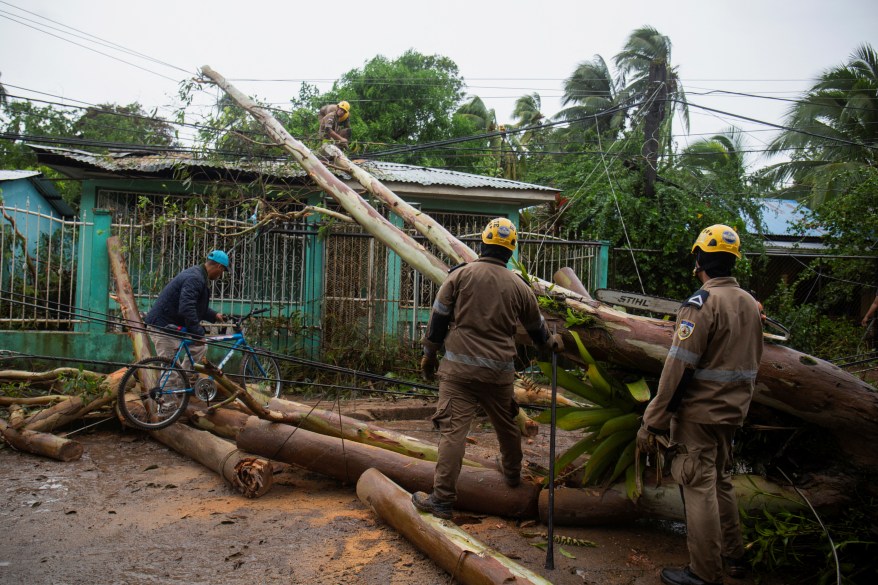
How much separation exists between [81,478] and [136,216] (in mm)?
5769

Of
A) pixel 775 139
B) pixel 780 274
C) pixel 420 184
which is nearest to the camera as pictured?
pixel 420 184

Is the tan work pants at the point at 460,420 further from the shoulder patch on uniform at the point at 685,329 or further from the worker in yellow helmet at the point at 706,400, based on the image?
the shoulder patch on uniform at the point at 685,329

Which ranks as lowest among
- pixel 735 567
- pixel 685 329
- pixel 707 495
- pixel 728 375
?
pixel 735 567

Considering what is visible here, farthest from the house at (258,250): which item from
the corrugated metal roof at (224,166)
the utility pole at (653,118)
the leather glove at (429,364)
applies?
the leather glove at (429,364)

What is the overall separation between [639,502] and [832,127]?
17878mm

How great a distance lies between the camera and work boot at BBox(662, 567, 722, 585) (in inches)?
137

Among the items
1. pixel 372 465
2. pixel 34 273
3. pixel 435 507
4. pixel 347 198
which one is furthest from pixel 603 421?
pixel 34 273

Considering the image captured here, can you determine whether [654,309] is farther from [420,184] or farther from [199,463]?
[420,184]

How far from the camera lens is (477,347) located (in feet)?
14.0

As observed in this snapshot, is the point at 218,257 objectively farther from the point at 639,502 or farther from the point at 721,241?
the point at 721,241

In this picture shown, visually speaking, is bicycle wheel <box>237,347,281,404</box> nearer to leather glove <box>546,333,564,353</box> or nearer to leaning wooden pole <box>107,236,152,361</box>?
leaning wooden pole <box>107,236,152,361</box>

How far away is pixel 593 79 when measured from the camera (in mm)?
25391

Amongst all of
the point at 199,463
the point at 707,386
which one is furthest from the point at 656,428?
the point at 199,463

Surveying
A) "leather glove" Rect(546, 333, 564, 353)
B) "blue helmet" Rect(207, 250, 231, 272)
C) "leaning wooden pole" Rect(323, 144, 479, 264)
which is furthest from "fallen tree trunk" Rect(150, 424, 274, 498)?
"leaning wooden pole" Rect(323, 144, 479, 264)
